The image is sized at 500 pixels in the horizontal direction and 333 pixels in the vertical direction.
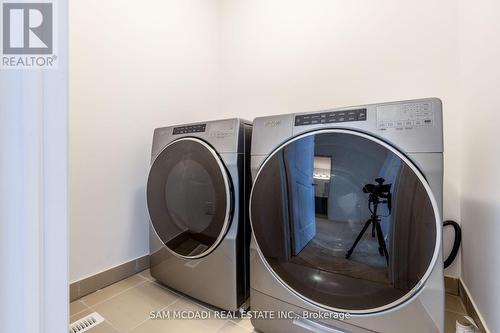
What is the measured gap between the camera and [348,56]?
129cm

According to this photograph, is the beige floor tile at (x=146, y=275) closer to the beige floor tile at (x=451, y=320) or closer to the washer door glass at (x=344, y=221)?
the washer door glass at (x=344, y=221)

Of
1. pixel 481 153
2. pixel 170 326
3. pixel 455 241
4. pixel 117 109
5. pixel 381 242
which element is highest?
pixel 117 109

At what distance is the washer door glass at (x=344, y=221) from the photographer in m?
0.62

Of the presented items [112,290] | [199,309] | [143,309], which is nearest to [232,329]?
[199,309]

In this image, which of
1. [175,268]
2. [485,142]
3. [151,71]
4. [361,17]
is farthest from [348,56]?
[175,268]

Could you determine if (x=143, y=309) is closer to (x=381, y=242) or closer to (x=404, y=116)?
(x=381, y=242)

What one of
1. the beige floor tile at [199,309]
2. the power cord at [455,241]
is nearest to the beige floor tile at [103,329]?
the beige floor tile at [199,309]

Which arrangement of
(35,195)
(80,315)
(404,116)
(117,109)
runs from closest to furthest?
(35,195) → (404,116) → (80,315) → (117,109)

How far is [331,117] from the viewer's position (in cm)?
73

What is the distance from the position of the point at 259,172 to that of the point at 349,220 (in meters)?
0.34

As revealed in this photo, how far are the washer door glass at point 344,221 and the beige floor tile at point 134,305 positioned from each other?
598 millimetres

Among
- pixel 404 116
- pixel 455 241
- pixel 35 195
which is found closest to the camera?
pixel 35 195

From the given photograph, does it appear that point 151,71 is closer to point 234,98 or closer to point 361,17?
point 234,98

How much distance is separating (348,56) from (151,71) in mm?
1153
